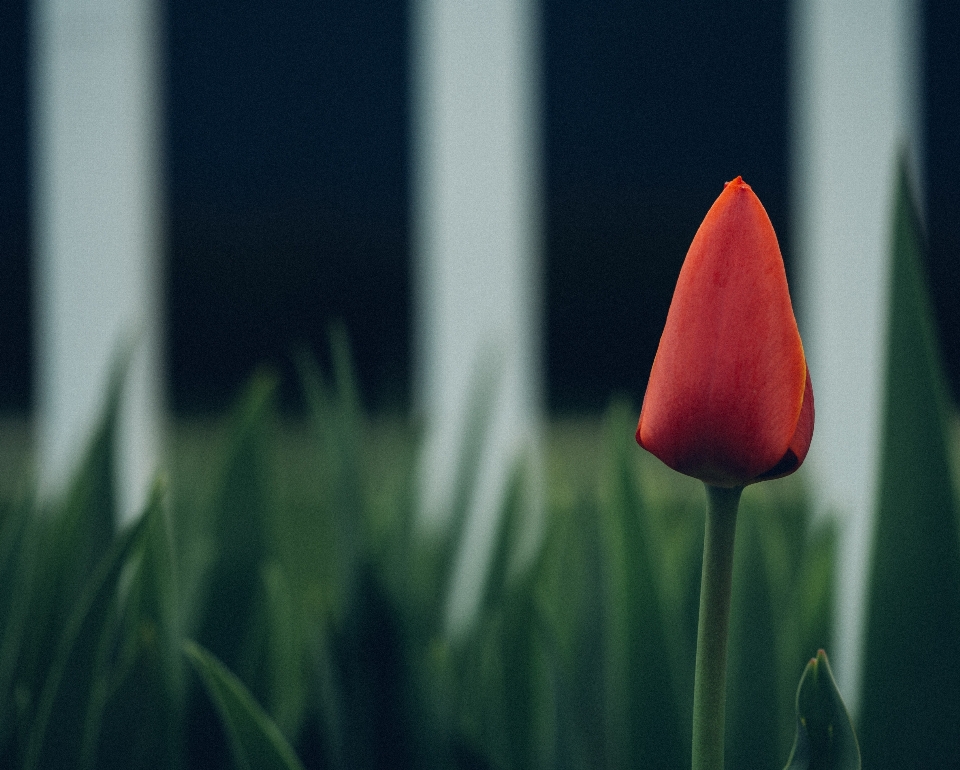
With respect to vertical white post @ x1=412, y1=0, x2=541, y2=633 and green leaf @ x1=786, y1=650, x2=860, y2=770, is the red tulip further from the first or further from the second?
vertical white post @ x1=412, y1=0, x2=541, y2=633

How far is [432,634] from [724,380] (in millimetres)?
269

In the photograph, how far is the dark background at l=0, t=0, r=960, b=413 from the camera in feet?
9.16

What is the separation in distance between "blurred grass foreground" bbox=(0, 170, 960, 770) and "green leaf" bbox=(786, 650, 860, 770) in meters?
0.04

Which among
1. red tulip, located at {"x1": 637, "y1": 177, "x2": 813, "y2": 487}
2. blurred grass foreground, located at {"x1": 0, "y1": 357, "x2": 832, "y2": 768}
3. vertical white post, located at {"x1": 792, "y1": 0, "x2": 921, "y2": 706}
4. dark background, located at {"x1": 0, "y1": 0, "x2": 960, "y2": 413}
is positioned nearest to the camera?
red tulip, located at {"x1": 637, "y1": 177, "x2": 813, "y2": 487}

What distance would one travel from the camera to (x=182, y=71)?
3.42m

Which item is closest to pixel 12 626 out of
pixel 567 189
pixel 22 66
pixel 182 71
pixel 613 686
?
pixel 613 686

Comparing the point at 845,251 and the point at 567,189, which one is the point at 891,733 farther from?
the point at 567,189

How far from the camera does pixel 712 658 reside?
140 millimetres

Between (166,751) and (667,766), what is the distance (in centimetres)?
13

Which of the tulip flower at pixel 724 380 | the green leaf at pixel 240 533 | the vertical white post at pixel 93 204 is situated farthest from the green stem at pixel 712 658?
the vertical white post at pixel 93 204

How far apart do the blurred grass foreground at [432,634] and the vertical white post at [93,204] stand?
66 cm

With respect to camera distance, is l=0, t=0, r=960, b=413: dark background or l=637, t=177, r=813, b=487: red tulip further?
l=0, t=0, r=960, b=413: dark background

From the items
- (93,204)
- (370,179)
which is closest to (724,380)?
(93,204)

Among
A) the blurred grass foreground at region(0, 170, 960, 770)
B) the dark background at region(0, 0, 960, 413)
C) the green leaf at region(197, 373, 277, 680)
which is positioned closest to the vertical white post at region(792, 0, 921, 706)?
the blurred grass foreground at region(0, 170, 960, 770)
